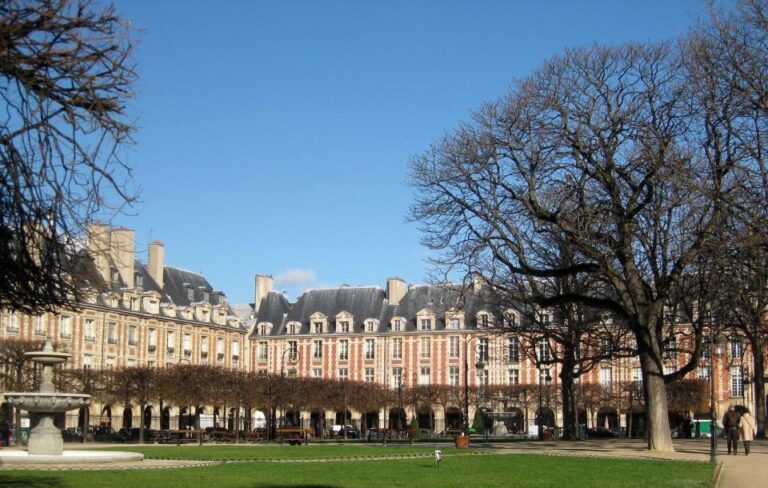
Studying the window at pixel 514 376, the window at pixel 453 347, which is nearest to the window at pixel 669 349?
the window at pixel 514 376

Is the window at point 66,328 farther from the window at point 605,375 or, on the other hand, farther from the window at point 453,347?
the window at point 605,375

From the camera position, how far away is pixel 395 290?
81375mm

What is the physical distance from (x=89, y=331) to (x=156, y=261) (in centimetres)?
921

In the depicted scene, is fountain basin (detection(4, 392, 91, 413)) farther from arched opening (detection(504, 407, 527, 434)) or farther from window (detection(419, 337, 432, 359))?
window (detection(419, 337, 432, 359))

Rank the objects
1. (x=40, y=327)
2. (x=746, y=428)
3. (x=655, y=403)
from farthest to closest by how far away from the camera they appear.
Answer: (x=40, y=327)
(x=655, y=403)
(x=746, y=428)

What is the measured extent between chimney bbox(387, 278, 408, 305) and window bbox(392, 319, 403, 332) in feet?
6.52

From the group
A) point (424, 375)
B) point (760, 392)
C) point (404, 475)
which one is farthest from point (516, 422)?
point (404, 475)

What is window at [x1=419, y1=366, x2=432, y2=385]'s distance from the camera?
79.1 meters

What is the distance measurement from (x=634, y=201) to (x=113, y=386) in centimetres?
3401

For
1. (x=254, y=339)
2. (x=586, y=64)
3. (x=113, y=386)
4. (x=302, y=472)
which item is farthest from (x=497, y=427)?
(x=302, y=472)

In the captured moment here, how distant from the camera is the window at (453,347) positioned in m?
78.1

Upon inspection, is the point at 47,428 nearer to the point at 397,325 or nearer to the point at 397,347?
the point at 397,325

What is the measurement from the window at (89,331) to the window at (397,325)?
979 inches

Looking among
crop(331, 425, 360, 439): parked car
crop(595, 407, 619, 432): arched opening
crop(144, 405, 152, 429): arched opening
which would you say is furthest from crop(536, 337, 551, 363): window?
crop(144, 405, 152, 429): arched opening
